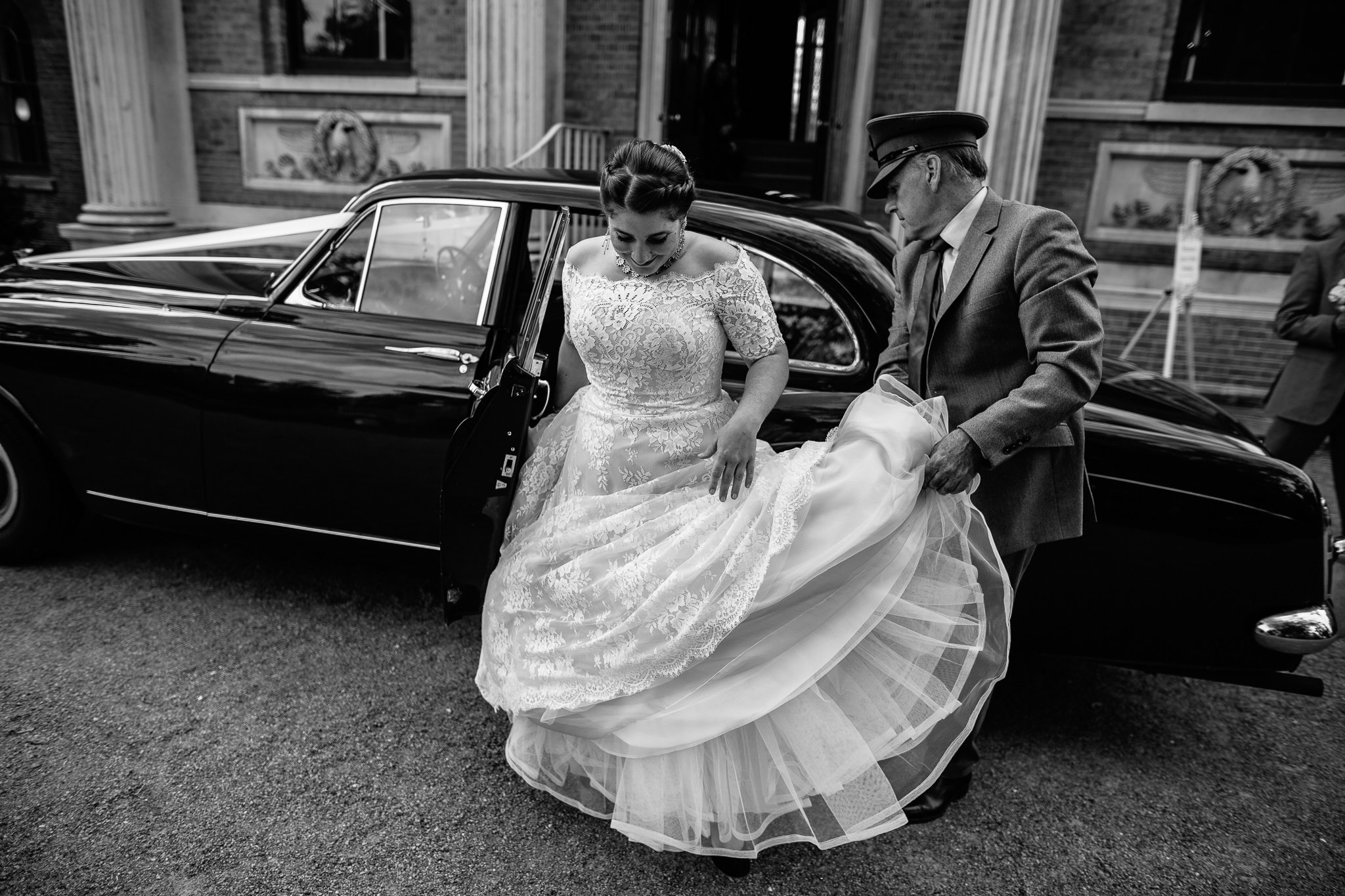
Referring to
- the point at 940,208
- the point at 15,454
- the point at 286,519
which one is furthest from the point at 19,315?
the point at 940,208

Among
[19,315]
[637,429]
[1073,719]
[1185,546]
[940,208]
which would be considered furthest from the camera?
[19,315]

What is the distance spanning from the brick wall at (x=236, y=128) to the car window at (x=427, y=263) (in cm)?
653

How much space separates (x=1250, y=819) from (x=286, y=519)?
11.1ft

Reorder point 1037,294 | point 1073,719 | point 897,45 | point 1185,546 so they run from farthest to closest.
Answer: point 897,45 → point 1073,719 → point 1185,546 → point 1037,294

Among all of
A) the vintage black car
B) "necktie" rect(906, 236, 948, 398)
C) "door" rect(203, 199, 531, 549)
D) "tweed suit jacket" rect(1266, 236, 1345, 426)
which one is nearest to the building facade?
"tweed suit jacket" rect(1266, 236, 1345, 426)

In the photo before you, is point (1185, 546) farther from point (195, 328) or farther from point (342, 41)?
point (342, 41)

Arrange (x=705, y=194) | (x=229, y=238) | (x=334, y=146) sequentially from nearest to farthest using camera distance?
(x=705, y=194) → (x=229, y=238) → (x=334, y=146)

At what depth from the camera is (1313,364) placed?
4.05 metres

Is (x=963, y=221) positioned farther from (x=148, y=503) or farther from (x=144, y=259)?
(x=144, y=259)

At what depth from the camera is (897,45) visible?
28.1 feet

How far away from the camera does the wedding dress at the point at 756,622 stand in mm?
2066

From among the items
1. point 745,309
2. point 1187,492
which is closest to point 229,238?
point 745,309

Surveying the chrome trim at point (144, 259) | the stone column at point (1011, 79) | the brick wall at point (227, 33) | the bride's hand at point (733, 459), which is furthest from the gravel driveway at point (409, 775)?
the brick wall at point (227, 33)

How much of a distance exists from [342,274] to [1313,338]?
4.30 m
